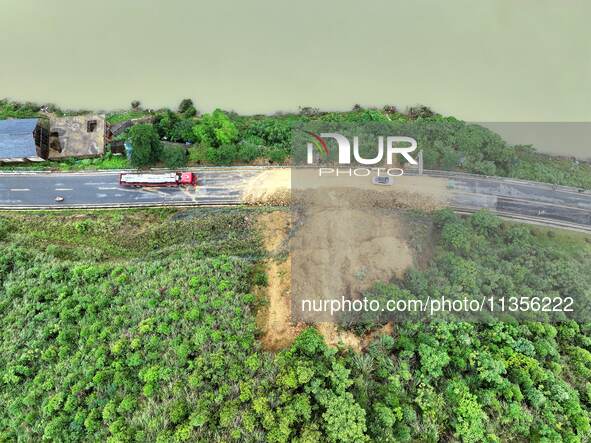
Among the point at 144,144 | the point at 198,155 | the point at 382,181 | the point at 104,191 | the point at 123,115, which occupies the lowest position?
the point at 104,191

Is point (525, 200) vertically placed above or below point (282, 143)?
below

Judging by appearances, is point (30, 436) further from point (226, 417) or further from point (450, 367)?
point (450, 367)

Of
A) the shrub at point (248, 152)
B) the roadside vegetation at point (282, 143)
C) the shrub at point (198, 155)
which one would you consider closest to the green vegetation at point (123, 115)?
the roadside vegetation at point (282, 143)

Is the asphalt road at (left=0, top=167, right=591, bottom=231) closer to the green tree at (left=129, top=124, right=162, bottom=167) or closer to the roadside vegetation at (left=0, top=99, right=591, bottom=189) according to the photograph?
the roadside vegetation at (left=0, top=99, right=591, bottom=189)

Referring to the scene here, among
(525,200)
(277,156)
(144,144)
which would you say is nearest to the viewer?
(144,144)

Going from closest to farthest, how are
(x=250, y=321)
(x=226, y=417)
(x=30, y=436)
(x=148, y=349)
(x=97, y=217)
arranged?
1. (x=226, y=417)
2. (x=30, y=436)
3. (x=148, y=349)
4. (x=250, y=321)
5. (x=97, y=217)

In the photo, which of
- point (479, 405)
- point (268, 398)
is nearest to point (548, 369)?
point (479, 405)

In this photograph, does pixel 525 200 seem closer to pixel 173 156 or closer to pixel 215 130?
pixel 215 130

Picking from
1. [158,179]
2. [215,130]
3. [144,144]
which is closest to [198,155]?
[215,130]
